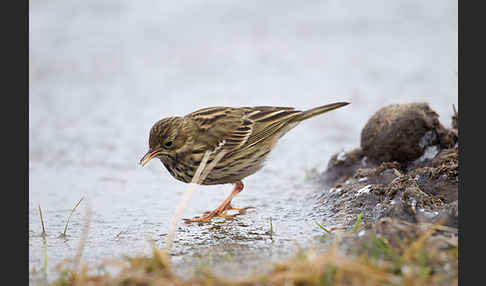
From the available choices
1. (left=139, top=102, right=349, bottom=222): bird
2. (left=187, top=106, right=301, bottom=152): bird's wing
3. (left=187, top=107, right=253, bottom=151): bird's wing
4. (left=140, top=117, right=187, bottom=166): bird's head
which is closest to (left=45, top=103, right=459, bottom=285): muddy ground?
(left=139, top=102, right=349, bottom=222): bird

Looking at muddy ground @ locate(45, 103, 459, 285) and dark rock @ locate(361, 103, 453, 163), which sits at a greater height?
dark rock @ locate(361, 103, 453, 163)

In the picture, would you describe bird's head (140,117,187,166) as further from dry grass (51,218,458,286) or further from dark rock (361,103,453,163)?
dry grass (51,218,458,286)

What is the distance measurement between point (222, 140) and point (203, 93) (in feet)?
13.3

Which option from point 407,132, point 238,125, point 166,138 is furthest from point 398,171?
point 166,138

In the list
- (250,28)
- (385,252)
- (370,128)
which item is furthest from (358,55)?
(385,252)

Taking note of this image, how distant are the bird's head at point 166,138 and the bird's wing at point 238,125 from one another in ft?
0.97

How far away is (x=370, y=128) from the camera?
258 inches

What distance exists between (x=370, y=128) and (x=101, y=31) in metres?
8.04

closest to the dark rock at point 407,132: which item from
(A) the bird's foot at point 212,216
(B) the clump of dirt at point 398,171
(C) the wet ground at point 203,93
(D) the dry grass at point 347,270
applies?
(B) the clump of dirt at point 398,171

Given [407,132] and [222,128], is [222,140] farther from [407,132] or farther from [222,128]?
[407,132]

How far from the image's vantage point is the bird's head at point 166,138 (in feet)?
20.2

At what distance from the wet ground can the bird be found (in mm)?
451

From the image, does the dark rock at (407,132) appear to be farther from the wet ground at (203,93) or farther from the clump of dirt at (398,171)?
the wet ground at (203,93)

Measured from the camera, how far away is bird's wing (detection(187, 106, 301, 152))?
6641mm
